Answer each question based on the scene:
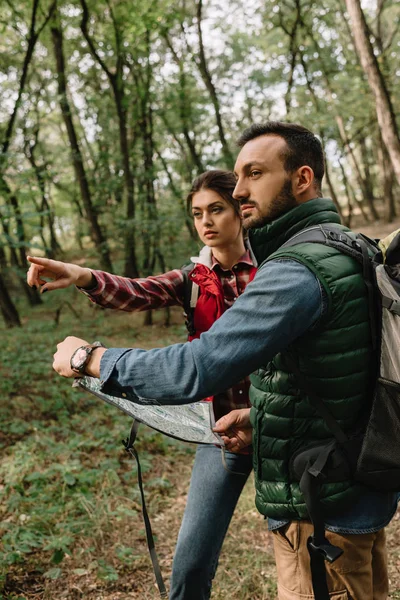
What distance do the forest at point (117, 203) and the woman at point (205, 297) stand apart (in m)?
1.41

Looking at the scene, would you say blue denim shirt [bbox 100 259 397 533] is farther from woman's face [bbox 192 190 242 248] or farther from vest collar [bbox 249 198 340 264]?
woman's face [bbox 192 190 242 248]

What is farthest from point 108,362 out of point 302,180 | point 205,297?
point 205,297

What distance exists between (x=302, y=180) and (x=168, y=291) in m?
1.13

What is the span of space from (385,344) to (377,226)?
2353 cm

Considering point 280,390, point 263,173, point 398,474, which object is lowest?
point 398,474

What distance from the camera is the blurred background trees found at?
479 inches

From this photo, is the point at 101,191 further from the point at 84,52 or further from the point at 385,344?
the point at 385,344

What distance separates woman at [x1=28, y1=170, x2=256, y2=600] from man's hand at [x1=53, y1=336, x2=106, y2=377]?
0.49 meters

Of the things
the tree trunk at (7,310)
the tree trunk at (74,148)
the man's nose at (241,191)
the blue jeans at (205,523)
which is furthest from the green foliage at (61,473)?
the tree trunk at (74,148)

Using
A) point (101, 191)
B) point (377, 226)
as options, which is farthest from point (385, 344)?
point (377, 226)

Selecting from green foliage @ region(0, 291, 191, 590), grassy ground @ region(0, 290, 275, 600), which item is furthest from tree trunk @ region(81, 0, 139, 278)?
grassy ground @ region(0, 290, 275, 600)

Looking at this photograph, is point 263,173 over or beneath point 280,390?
over

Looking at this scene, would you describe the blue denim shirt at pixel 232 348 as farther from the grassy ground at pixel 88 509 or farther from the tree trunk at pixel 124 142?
the tree trunk at pixel 124 142

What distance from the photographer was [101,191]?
55.6 feet
